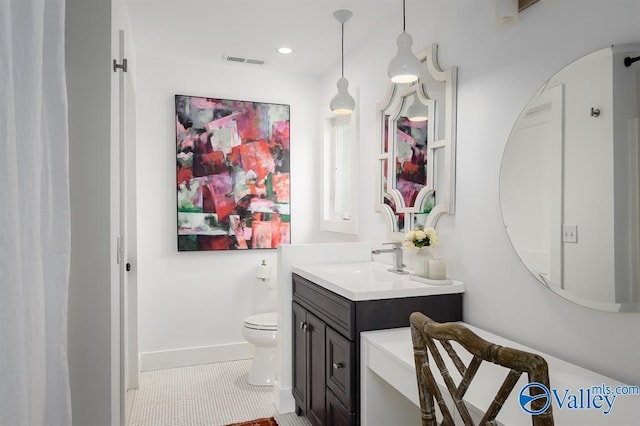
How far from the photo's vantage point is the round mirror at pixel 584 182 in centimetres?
129

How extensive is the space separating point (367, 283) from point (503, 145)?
0.85m

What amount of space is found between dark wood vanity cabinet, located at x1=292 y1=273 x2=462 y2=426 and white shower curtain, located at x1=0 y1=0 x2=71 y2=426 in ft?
3.63

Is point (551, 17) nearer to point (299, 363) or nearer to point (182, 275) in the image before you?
point (299, 363)

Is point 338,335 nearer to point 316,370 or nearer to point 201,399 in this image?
point 316,370

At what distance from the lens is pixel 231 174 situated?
3.55m

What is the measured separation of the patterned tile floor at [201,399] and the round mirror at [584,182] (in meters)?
1.71

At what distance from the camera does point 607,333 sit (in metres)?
1.38

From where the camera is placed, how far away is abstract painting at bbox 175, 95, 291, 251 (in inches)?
136

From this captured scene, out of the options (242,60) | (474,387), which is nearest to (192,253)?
(242,60)

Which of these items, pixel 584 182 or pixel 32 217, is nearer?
pixel 32 217

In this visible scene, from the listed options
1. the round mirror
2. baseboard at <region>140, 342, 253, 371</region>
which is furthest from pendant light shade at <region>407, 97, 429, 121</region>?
baseboard at <region>140, 342, 253, 371</region>

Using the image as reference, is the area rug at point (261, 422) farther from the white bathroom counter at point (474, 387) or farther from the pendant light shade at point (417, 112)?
the pendant light shade at point (417, 112)

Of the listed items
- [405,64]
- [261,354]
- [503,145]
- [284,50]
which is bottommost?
A: [261,354]

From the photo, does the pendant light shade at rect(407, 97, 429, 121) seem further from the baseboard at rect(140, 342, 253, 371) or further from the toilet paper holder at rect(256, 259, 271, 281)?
the baseboard at rect(140, 342, 253, 371)
